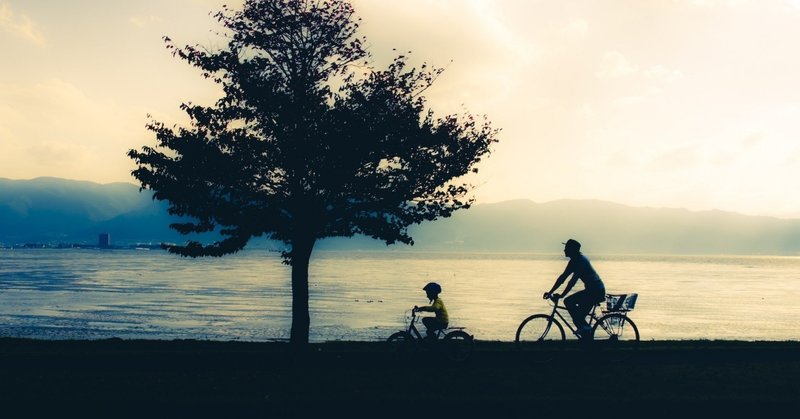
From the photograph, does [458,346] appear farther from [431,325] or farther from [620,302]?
[620,302]

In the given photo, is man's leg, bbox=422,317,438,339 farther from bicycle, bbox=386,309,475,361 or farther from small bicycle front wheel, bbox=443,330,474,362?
small bicycle front wheel, bbox=443,330,474,362

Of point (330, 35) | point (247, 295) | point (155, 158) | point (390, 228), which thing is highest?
point (330, 35)

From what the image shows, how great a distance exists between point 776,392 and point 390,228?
9.28 metres

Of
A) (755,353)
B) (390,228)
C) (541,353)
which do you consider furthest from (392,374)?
(755,353)

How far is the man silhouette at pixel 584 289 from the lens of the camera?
49.3 feet

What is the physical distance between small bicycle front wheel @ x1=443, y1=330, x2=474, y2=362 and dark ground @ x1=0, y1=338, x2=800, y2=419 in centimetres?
23

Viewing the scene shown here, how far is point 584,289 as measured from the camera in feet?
48.9

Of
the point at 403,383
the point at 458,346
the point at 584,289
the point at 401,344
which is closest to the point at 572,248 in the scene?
the point at 584,289

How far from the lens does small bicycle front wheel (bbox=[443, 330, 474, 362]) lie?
1550 centimetres

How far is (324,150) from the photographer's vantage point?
671 inches

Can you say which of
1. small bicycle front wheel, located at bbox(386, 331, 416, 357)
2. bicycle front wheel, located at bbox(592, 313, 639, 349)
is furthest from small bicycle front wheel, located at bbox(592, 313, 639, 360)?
small bicycle front wheel, located at bbox(386, 331, 416, 357)

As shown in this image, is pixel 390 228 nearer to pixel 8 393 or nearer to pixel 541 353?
pixel 541 353

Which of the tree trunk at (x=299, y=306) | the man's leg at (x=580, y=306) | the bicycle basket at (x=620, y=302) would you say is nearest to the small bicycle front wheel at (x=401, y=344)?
the man's leg at (x=580, y=306)

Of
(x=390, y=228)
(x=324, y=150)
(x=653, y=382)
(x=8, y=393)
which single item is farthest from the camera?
(x=390, y=228)
